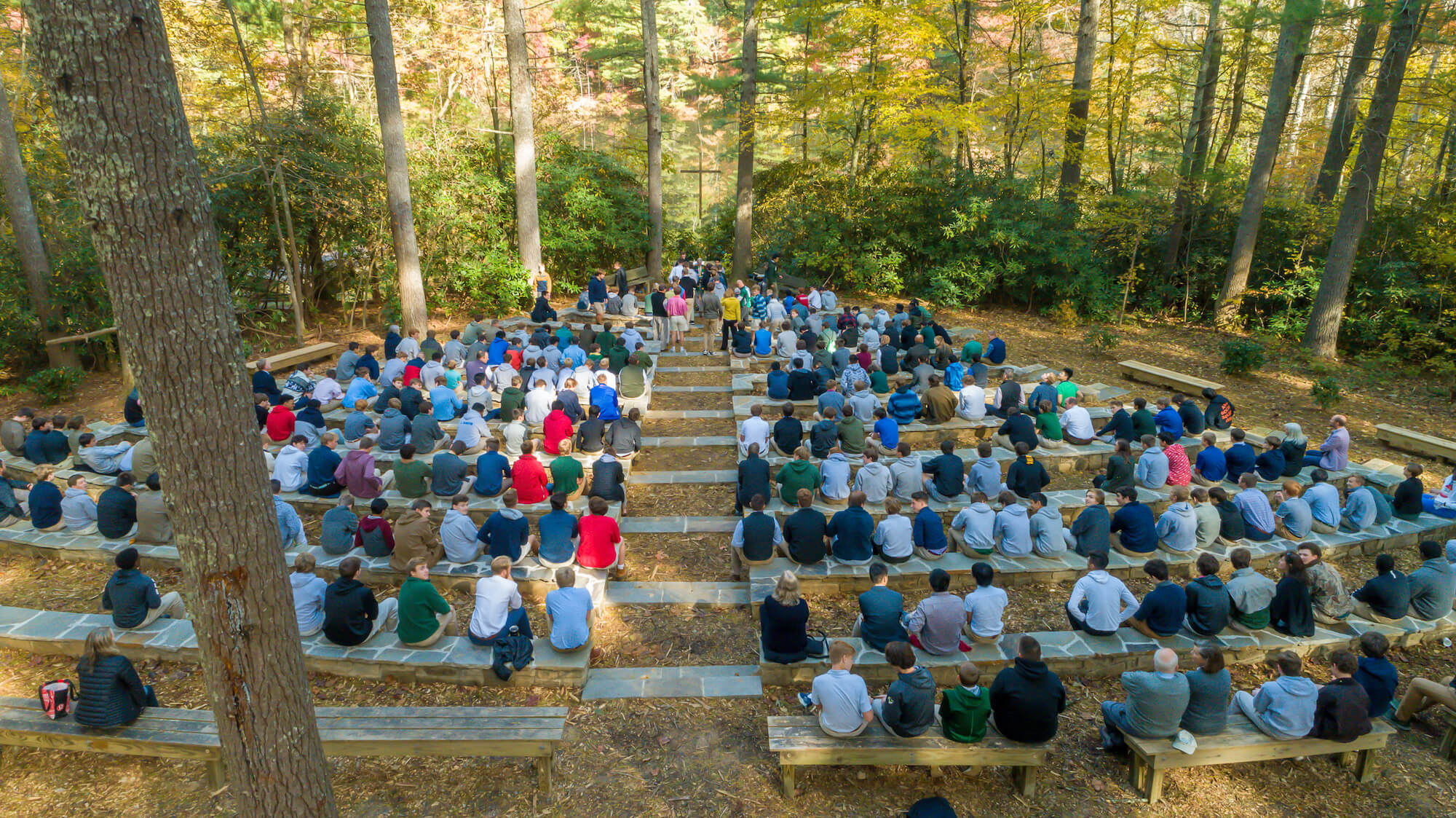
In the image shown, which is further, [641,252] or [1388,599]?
[641,252]

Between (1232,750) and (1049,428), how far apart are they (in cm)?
618

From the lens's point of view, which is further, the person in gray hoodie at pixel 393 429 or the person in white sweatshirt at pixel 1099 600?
the person in gray hoodie at pixel 393 429

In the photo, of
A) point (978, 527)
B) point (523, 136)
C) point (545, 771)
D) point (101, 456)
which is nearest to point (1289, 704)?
point (978, 527)

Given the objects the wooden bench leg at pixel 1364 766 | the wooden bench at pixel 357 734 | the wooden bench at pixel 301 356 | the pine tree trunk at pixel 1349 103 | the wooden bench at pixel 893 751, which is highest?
the pine tree trunk at pixel 1349 103

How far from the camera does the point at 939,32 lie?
20.2m

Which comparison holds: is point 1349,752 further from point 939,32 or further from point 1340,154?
point 939,32

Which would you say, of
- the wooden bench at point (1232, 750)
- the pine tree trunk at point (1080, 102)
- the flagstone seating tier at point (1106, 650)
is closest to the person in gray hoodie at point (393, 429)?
the flagstone seating tier at point (1106, 650)

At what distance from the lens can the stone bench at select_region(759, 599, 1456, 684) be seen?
6.55m

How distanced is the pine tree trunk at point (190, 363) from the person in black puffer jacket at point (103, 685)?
2.50 metres

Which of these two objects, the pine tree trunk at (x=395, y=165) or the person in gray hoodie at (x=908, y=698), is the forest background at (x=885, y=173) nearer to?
the pine tree trunk at (x=395, y=165)

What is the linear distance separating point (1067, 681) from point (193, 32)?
2236 cm

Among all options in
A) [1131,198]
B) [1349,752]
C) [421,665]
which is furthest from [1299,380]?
[421,665]

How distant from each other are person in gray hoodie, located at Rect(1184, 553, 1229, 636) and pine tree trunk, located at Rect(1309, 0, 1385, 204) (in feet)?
36.1

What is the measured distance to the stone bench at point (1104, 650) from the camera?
6.55 meters
